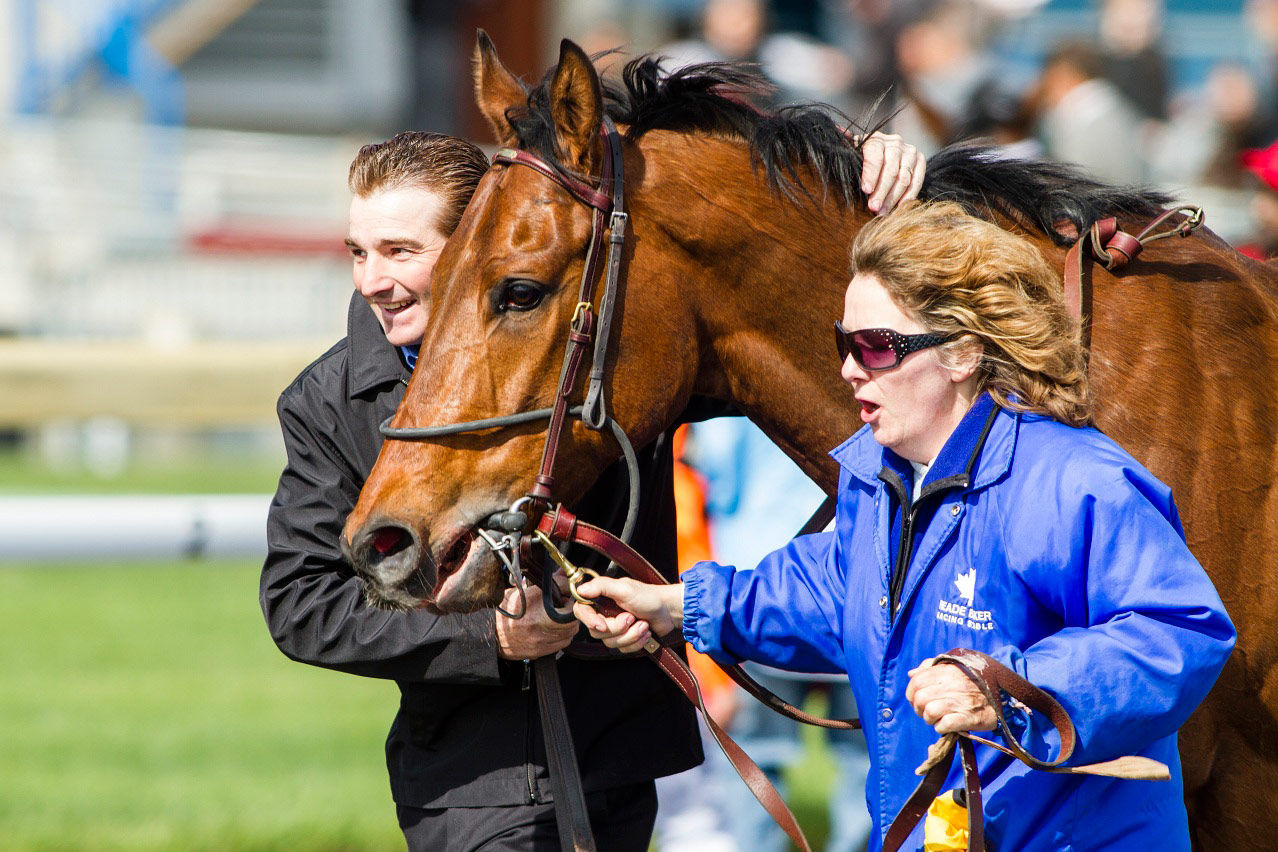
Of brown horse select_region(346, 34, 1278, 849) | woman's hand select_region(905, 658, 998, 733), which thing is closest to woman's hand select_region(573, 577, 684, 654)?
brown horse select_region(346, 34, 1278, 849)

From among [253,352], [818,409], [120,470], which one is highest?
[818,409]

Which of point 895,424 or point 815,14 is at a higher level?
point 895,424

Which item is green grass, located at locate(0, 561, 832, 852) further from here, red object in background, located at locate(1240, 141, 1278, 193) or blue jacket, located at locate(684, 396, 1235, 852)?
blue jacket, located at locate(684, 396, 1235, 852)

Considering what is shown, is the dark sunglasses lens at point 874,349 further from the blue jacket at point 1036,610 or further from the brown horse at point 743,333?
the brown horse at point 743,333

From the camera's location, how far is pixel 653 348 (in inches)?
101

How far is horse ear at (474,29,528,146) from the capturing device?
108 inches

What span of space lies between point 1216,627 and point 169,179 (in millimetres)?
15123

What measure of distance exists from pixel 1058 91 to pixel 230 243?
9.34 meters

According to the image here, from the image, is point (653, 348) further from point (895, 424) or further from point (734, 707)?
point (734, 707)

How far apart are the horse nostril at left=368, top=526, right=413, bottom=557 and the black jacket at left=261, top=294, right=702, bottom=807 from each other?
0.69 ft

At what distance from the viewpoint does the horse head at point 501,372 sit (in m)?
2.36

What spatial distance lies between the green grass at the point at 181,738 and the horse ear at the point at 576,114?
2.83m

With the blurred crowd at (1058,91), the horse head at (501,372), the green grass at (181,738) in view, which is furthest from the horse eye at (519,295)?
the blurred crowd at (1058,91)

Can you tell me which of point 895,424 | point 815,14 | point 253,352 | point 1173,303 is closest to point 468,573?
point 895,424
